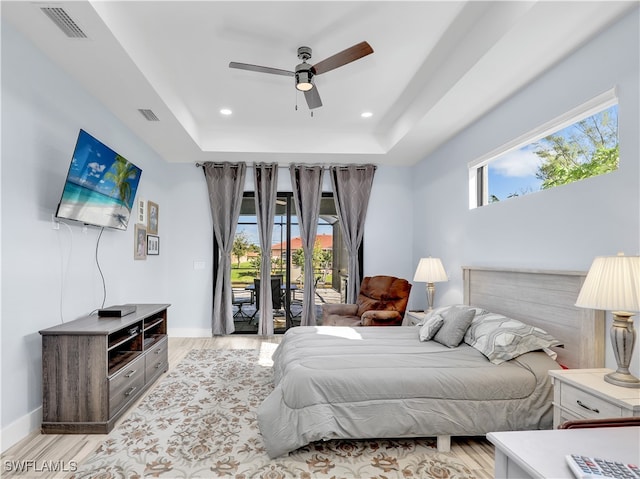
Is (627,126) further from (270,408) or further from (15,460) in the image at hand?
(15,460)

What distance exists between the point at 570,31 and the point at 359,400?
2.60 metres

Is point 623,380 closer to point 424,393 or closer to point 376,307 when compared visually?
point 424,393

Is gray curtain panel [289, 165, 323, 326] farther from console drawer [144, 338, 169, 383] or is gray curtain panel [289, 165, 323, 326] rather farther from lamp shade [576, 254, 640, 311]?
lamp shade [576, 254, 640, 311]

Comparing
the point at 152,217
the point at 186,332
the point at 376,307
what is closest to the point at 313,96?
the point at 376,307

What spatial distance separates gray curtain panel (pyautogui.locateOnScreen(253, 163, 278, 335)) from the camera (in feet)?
17.1

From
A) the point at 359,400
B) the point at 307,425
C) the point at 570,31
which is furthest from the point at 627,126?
the point at 307,425

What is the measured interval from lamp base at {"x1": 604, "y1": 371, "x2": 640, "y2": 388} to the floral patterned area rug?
916mm

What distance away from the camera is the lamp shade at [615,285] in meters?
1.67

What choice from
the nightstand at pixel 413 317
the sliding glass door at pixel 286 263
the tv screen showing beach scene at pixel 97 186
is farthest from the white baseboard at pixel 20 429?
the nightstand at pixel 413 317

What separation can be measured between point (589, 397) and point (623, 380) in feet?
0.64

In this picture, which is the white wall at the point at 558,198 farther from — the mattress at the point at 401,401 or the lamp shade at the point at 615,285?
the mattress at the point at 401,401

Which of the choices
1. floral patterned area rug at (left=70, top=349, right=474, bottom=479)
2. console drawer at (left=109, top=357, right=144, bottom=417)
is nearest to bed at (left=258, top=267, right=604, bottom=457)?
floral patterned area rug at (left=70, top=349, right=474, bottom=479)

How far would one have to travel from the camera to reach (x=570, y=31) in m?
2.13

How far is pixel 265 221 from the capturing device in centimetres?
526
